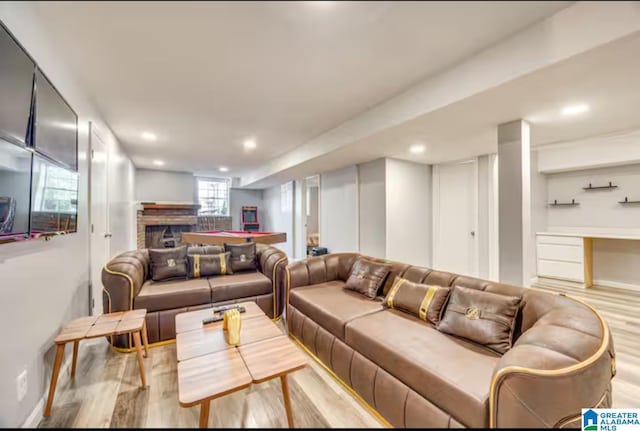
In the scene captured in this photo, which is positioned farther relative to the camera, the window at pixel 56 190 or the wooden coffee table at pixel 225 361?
the window at pixel 56 190

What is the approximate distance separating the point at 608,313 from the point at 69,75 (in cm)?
611

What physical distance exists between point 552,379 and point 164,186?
791 centimetres

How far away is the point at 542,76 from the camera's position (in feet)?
5.76

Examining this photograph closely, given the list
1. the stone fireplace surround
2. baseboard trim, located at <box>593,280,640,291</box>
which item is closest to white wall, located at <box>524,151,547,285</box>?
baseboard trim, located at <box>593,280,640,291</box>

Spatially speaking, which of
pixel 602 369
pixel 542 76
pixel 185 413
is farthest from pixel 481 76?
pixel 185 413

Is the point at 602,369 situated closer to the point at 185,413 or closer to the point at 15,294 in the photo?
the point at 185,413

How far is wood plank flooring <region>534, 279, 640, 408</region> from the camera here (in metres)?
1.84

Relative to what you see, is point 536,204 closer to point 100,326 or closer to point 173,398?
point 173,398

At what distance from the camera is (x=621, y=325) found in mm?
2848

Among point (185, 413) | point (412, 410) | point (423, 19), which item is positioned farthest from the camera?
point (423, 19)

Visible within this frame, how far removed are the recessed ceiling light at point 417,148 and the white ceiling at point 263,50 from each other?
1.11 m

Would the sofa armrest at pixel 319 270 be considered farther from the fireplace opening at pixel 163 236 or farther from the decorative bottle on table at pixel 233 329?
the fireplace opening at pixel 163 236

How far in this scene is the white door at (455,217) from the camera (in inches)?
180

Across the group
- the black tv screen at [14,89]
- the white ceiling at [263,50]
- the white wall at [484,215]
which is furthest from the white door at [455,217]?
the black tv screen at [14,89]
